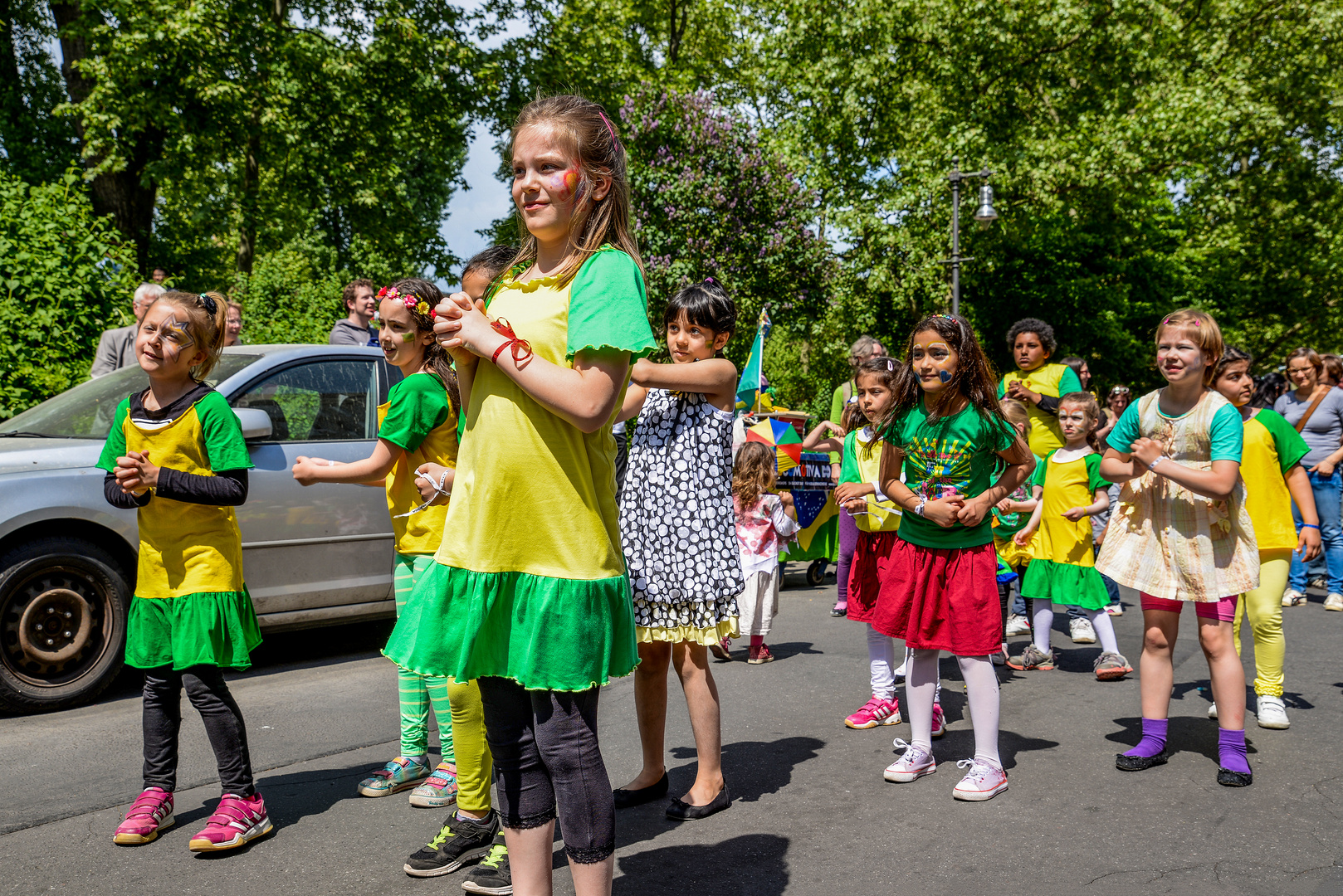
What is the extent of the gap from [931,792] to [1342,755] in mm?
1963

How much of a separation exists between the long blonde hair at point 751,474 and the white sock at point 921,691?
2.41m

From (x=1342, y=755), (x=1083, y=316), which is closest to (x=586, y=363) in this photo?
(x=1342, y=755)

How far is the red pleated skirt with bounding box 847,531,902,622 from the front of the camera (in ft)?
15.8

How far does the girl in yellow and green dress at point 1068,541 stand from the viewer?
6.33 meters

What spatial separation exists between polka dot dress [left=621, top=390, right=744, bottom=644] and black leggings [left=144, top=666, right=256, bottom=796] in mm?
1398

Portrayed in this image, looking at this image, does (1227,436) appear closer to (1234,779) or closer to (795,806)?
(1234,779)

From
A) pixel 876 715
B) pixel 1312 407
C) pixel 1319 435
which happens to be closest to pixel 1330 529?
pixel 1319 435

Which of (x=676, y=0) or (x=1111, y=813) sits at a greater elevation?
(x=676, y=0)

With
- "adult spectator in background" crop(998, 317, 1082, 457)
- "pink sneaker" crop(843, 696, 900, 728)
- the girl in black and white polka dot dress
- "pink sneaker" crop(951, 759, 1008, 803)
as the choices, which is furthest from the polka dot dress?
"adult spectator in background" crop(998, 317, 1082, 457)

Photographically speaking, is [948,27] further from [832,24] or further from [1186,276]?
[1186,276]

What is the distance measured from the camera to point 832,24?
24812 millimetres

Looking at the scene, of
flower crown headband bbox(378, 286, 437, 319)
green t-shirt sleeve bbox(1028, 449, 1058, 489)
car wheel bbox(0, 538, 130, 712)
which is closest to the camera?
flower crown headband bbox(378, 286, 437, 319)

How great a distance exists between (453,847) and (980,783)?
194cm

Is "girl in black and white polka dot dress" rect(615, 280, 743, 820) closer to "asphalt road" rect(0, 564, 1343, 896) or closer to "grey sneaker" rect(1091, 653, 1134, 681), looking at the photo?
"asphalt road" rect(0, 564, 1343, 896)
